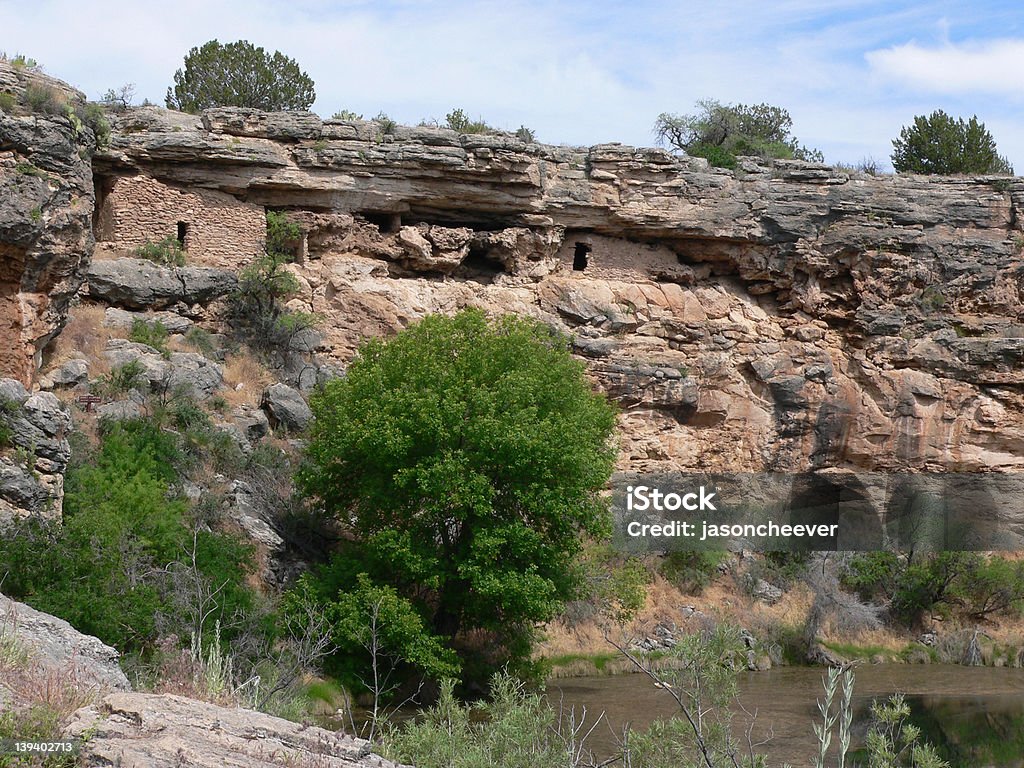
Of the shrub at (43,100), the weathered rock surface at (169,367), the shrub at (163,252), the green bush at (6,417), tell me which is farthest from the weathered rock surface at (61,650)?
the shrub at (163,252)

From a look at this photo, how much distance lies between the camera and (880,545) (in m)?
26.2

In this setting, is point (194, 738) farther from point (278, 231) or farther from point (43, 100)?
point (278, 231)

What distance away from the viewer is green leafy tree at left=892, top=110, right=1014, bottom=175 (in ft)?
101

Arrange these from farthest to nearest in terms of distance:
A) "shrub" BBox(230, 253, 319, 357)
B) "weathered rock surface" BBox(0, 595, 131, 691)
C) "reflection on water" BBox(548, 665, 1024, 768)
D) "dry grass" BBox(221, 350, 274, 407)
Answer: "shrub" BBox(230, 253, 319, 357) < "dry grass" BBox(221, 350, 274, 407) < "reflection on water" BBox(548, 665, 1024, 768) < "weathered rock surface" BBox(0, 595, 131, 691)

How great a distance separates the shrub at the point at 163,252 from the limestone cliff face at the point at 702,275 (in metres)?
1.29

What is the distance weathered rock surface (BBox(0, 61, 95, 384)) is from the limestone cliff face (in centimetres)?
561

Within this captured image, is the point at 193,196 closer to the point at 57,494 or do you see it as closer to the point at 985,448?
the point at 57,494

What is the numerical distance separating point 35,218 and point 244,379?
6.05 meters

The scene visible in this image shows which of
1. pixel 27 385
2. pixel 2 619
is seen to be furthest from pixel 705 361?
pixel 2 619

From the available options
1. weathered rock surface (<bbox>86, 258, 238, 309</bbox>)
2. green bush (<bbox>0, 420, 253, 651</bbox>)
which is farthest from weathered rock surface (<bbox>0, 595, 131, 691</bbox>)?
weathered rock surface (<bbox>86, 258, 238, 309</bbox>)

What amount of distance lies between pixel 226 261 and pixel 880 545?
16183 mm

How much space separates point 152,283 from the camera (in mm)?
22297

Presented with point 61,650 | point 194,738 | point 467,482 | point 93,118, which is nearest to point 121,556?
point 467,482

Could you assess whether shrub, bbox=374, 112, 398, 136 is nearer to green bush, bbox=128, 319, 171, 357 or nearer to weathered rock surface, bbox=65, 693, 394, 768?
green bush, bbox=128, 319, 171, 357
